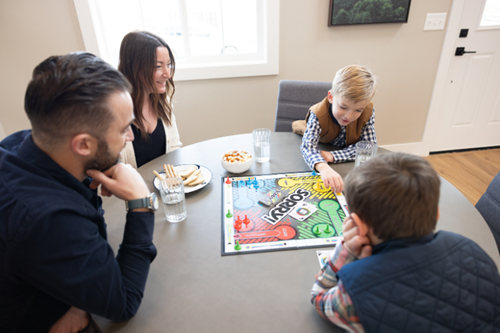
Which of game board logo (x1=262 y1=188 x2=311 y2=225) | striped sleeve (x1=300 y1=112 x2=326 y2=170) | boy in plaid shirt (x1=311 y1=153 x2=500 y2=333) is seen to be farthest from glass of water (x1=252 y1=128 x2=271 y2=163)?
boy in plaid shirt (x1=311 y1=153 x2=500 y2=333)

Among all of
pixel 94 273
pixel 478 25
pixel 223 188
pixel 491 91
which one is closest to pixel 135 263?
pixel 94 273

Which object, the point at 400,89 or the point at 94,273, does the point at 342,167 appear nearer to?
the point at 94,273

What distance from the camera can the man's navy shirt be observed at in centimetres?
60

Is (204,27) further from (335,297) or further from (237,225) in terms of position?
(335,297)

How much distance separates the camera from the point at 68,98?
643 mm

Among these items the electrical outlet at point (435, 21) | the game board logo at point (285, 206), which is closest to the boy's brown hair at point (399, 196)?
the game board logo at point (285, 206)

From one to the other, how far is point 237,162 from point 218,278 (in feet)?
1.87

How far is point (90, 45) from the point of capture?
2.22 metres

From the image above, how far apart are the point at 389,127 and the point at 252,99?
1.49 m

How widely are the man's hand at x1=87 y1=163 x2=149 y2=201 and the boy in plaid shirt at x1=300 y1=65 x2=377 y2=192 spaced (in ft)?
2.28

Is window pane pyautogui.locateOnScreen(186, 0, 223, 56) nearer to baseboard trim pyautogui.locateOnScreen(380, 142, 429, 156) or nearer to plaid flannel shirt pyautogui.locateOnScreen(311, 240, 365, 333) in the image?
baseboard trim pyautogui.locateOnScreen(380, 142, 429, 156)

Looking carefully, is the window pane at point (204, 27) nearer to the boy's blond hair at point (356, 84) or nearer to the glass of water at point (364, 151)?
the boy's blond hair at point (356, 84)

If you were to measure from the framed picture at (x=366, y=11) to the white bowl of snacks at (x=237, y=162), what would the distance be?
1.77 meters

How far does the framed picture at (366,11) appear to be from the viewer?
2336 millimetres
